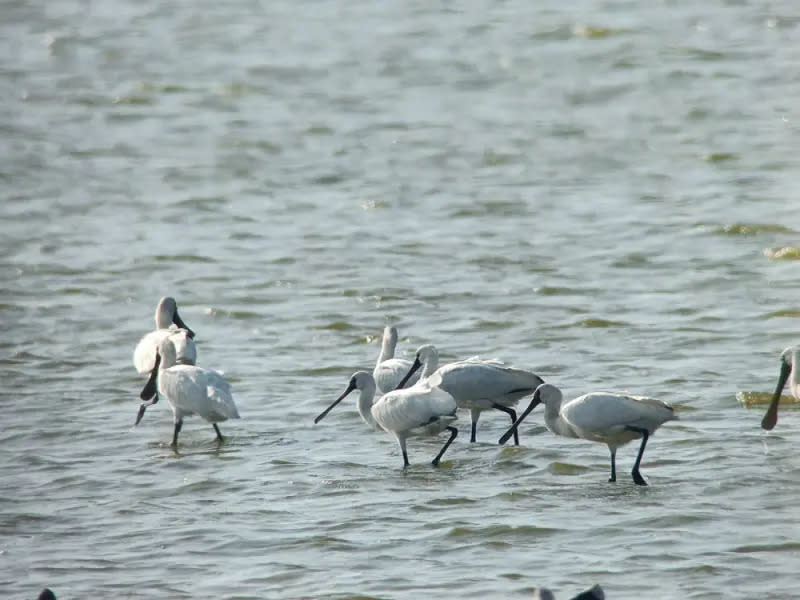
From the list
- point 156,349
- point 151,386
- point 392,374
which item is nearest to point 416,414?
point 392,374

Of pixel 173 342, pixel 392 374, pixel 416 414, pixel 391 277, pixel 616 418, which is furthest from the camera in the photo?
pixel 391 277

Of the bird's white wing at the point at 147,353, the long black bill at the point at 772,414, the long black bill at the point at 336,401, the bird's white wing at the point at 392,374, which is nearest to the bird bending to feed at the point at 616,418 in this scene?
the long black bill at the point at 772,414

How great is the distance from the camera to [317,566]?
8930 millimetres

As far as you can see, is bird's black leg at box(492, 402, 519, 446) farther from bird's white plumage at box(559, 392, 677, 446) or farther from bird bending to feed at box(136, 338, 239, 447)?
bird bending to feed at box(136, 338, 239, 447)

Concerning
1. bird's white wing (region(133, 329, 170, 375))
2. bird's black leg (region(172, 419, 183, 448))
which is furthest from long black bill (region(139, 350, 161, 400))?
bird's black leg (region(172, 419, 183, 448))

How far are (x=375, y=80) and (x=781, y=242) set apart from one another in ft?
36.6

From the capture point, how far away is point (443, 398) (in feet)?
34.6

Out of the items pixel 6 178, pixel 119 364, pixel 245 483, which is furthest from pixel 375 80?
pixel 245 483

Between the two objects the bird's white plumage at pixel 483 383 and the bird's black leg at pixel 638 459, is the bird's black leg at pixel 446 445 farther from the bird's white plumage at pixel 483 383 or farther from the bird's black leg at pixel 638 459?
the bird's black leg at pixel 638 459

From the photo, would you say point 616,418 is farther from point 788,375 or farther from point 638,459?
point 788,375

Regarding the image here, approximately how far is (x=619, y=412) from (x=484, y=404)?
145 cm

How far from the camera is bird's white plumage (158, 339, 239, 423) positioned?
36.5ft

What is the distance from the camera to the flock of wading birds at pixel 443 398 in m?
9.98

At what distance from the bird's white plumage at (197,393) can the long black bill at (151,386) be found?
471 millimetres
